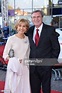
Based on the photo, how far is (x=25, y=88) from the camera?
3.01 metres

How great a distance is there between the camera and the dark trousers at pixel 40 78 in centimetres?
293

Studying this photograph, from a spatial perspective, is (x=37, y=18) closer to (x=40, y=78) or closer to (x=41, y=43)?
(x=41, y=43)

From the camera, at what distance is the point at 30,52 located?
2.86 metres

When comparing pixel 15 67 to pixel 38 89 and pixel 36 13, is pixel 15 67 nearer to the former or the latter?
pixel 38 89

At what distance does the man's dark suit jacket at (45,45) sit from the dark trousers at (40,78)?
0.56ft

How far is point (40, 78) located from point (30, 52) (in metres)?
0.36

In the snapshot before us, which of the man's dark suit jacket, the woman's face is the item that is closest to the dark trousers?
the man's dark suit jacket

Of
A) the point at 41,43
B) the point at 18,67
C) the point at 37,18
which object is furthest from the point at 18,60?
the point at 37,18

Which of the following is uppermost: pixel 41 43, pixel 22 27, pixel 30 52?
pixel 22 27

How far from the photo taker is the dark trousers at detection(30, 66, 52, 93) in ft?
9.62

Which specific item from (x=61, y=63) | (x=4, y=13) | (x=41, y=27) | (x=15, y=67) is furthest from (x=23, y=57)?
(x=4, y=13)

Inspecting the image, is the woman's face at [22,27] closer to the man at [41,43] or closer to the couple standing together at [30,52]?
the couple standing together at [30,52]

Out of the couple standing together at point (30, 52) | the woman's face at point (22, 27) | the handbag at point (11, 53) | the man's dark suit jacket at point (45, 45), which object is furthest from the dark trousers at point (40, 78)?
the woman's face at point (22, 27)

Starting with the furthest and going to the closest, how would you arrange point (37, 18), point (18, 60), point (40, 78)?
point (40, 78)
point (18, 60)
point (37, 18)
